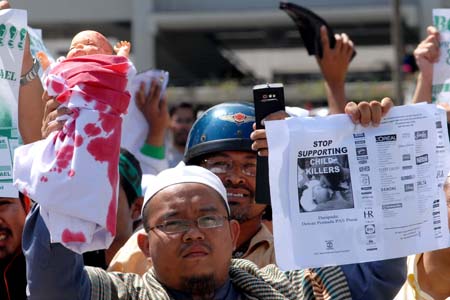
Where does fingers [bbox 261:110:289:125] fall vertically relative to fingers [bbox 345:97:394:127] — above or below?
below

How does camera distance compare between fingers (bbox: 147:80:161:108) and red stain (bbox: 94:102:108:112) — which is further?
fingers (bbox: 147:80:161:108)

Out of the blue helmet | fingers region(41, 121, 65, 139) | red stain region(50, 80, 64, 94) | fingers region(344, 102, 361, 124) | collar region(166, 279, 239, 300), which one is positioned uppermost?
red stain region(50, 80, 64, 94)

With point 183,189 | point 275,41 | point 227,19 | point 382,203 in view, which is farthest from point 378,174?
point 275,41

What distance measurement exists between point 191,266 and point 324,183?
52cm

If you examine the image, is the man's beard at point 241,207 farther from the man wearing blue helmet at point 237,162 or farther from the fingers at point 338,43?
the fingers at point 338,43

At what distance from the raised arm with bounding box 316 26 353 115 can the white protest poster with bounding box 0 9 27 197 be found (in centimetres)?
193

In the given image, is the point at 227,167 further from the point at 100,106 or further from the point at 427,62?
the point at 100,106

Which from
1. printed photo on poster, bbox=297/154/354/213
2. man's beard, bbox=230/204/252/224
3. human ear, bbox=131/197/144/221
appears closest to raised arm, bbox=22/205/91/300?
printed photo on poster, bbox=297/154/354/213

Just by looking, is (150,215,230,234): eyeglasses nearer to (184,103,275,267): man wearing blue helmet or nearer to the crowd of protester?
the crowd of protester

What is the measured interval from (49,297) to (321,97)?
51.6 ft

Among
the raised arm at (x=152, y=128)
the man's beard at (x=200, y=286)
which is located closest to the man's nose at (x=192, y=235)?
the man's beard at (x=200, y=286)

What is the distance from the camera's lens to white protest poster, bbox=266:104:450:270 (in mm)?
3600

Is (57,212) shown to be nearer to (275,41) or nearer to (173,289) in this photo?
(173,289)

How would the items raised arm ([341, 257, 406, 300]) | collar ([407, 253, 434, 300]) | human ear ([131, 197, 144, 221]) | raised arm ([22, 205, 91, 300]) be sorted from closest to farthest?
1. raised arm ([22, 205, 91, 300])
2. raised arm ([341, 257, 406, 300])
3. collar ([407, 253, 434, 300])
4. human ear ([131, 197, 144, 221])
